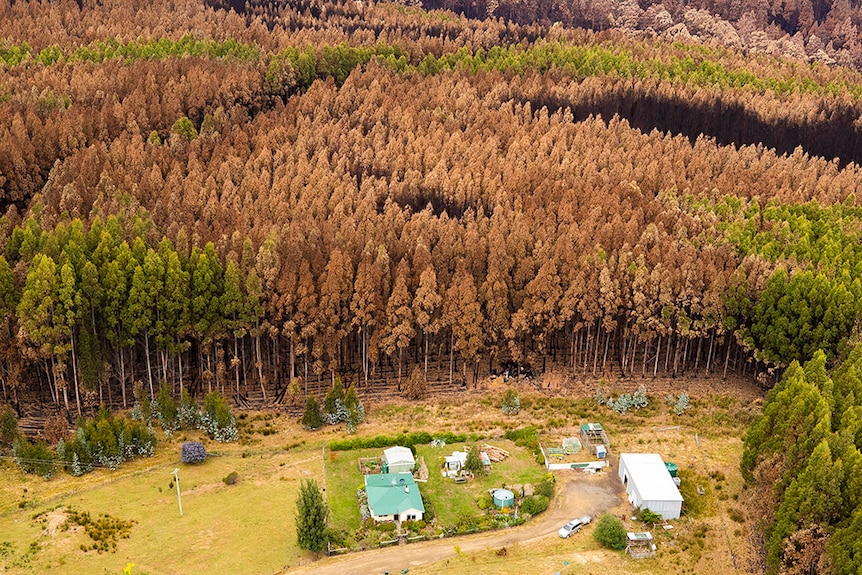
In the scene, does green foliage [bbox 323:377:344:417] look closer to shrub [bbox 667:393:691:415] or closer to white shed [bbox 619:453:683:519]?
white shed [bbox 619:453:683:519]

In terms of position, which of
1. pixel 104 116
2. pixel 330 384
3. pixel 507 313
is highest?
pixel 104 116

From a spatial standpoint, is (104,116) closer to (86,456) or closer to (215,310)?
(215,310)

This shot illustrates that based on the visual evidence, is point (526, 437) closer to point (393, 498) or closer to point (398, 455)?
point (398, 455)

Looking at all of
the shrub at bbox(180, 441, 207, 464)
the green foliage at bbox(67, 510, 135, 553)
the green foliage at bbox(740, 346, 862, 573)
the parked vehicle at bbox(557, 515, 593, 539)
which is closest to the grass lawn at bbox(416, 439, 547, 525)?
the parked vehicle at bbox(557, 515, 593, 539)

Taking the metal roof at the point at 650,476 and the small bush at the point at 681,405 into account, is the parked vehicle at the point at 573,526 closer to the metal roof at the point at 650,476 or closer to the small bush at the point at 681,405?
the metal roof at the point at 650,476

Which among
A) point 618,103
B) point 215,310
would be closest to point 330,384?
point 215,310
